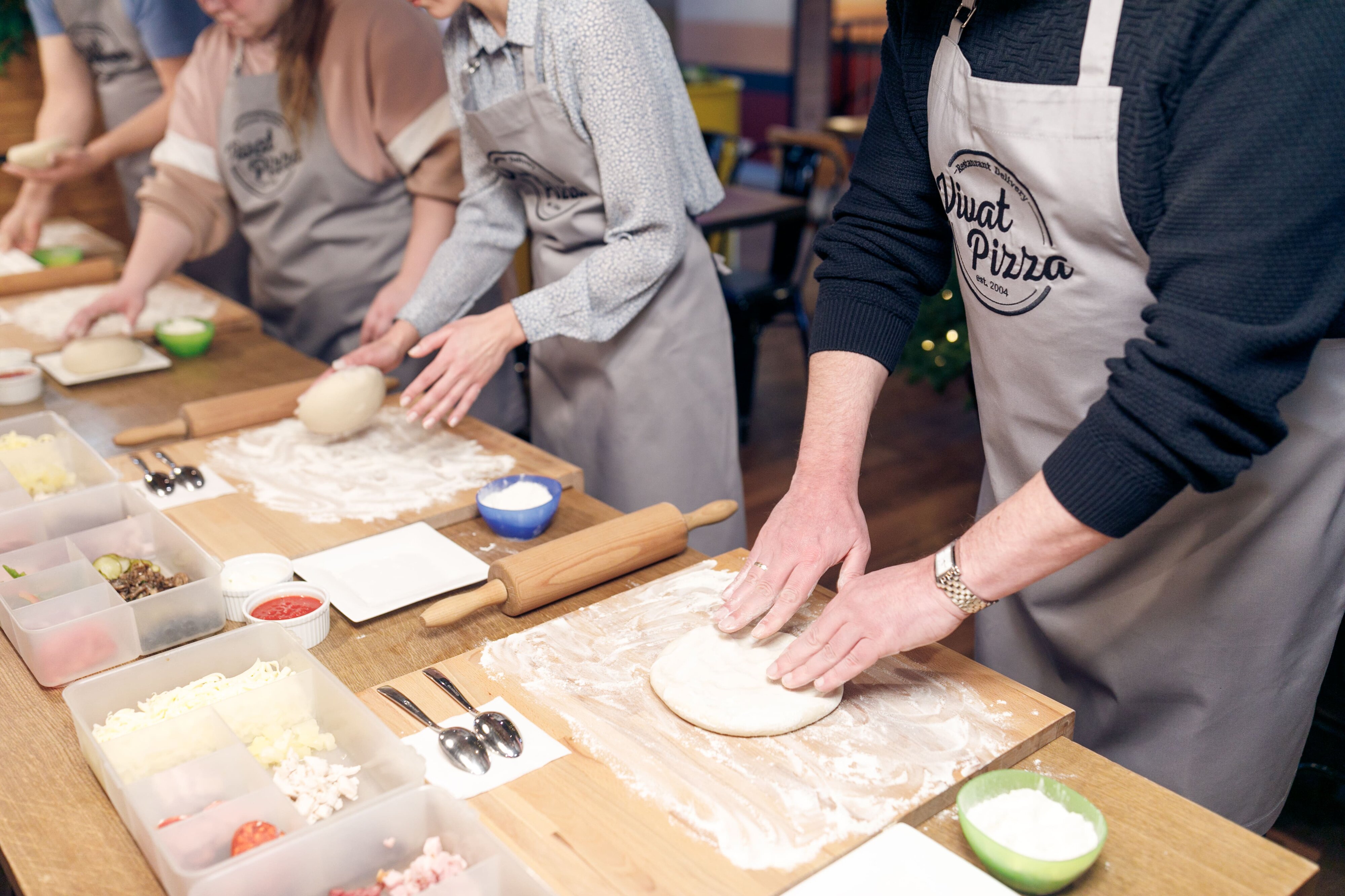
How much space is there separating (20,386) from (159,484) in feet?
2.14

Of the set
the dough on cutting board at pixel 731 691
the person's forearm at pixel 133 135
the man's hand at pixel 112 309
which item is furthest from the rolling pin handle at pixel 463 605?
the person's forearm at pixel 133 135

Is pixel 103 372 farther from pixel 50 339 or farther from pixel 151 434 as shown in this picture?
pixel 151 434

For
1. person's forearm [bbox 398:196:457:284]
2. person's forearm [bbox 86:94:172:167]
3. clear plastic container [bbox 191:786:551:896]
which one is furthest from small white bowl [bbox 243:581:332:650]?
person's forearm [bbox 86:94:172:167]

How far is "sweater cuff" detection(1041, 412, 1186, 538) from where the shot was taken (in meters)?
0.84

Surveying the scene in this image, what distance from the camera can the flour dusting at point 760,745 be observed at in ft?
2.82

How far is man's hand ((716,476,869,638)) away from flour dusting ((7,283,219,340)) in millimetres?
1716

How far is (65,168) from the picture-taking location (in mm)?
2785

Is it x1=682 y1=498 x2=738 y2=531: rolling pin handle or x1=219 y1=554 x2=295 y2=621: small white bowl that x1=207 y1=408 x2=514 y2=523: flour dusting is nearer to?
x1=219 y1=554 x2=295 y2=621: small white bowl

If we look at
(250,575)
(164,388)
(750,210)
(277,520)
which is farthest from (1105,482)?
(750,210)

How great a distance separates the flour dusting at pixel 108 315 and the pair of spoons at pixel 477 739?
5.39 ft

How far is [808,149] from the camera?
169 inches

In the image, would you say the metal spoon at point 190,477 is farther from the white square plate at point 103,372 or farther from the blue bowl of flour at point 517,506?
the white square plate at point 103,372

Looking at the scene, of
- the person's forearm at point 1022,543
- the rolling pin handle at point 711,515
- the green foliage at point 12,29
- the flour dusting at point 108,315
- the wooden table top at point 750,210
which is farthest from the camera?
the wooden table top at point 750,210

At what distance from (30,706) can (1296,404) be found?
1312 mm
